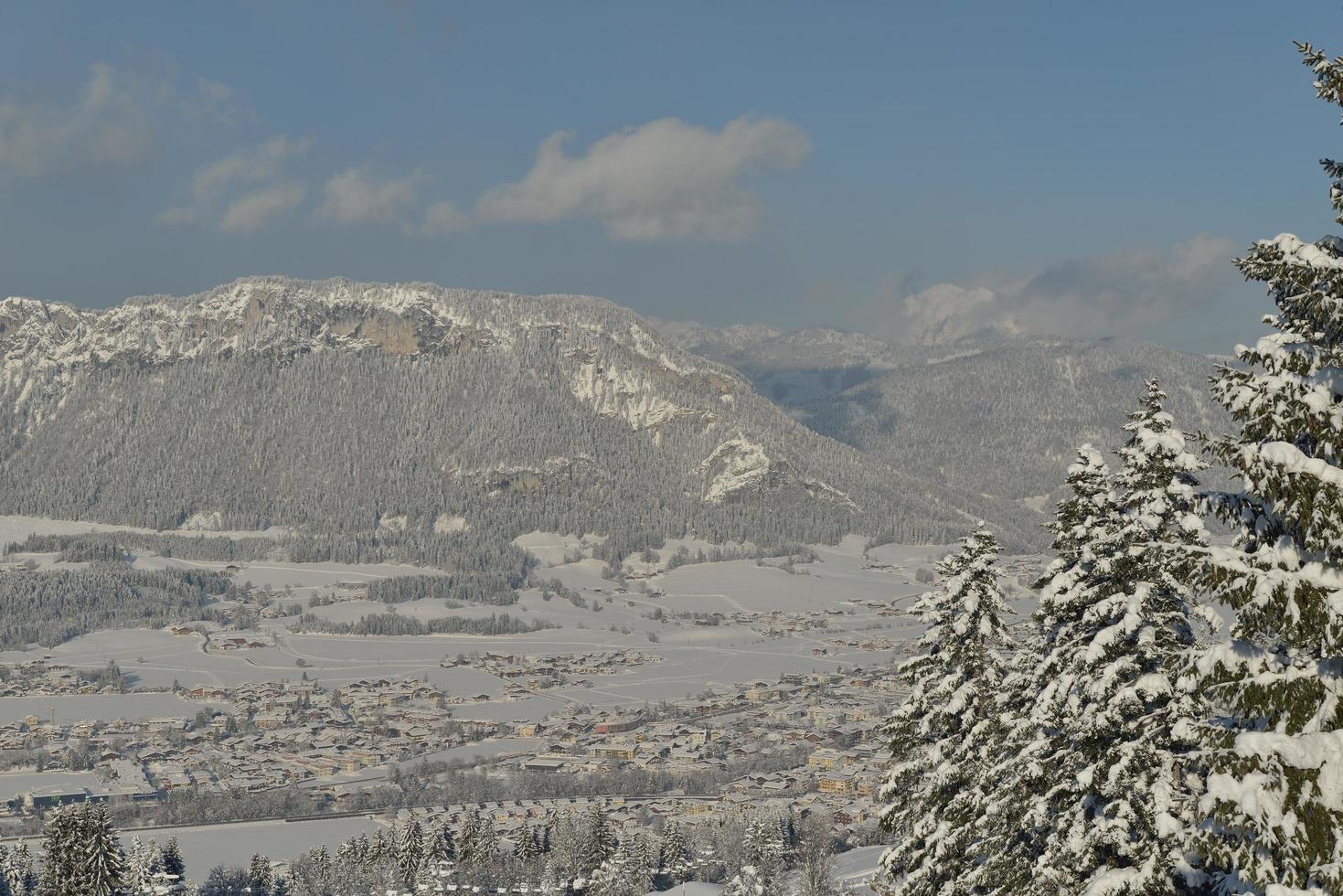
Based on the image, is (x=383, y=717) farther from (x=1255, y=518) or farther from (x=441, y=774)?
(x=1255, y=518)

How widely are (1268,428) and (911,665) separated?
17293mm

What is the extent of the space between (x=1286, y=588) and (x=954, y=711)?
1539cm

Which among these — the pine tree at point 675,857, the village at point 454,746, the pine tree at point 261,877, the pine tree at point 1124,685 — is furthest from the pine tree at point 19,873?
the pine tree at point 1124,685

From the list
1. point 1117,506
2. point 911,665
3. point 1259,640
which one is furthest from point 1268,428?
point 911,665

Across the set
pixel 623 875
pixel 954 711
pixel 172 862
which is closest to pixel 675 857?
pixel 623 875

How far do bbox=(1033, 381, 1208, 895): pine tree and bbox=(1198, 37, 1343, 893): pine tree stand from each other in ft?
16.9

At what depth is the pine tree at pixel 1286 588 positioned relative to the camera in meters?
10.9

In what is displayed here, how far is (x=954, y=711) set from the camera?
25984mm

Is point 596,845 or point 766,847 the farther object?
point 766,847

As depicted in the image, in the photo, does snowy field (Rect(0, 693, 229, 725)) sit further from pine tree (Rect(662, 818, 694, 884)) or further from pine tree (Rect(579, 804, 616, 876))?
pine tree (Rect(662, 818, 694, 884))

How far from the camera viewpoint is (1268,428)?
37.7ft

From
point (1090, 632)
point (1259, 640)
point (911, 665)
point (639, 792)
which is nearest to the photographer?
point (1259, 640)

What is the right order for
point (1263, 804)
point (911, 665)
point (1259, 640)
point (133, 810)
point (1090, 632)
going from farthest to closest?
point (133, 810), point (911, 665), point (1090, 632), point (1259, 640), point (1263, 804)

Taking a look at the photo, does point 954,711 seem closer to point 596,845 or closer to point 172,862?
point 172,862
